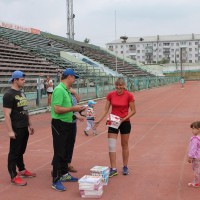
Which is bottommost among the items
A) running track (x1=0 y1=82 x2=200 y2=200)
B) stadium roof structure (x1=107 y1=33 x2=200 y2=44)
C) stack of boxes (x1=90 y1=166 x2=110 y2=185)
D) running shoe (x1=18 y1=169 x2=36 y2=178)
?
running track (x1=0 y1=82 x2=200 y2=200)

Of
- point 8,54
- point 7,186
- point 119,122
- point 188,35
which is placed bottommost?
point 7,186

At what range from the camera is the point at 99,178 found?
5520 mm

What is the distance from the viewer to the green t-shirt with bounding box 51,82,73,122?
5633 millimetres

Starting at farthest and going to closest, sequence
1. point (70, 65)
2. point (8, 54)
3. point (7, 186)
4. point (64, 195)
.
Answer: point (70, 65)
point (8, 54)
point (7, 186)
point (64, 195)

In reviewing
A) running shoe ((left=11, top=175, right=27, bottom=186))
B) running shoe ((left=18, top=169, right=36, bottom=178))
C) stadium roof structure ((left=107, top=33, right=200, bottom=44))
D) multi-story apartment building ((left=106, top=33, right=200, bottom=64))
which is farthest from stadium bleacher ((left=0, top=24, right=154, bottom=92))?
stadium roof structure ((left=107, top=33, right=200, bottom=44))

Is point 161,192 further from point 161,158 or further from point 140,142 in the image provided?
point 140,142

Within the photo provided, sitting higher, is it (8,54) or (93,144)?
(8,54)

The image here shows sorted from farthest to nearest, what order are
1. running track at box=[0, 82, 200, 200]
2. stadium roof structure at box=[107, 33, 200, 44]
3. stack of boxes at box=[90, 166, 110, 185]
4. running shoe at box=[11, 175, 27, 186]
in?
stadium roof structure at box=[107, 33, 200, 44] < running shoe at box=[11, 175, 27, 186] < stack of boxes at box=[90, 166, 110, 185] < running track at box=[0, 82, 200, 200]

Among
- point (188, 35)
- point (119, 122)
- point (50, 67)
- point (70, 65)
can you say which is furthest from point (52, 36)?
point (188, 35)

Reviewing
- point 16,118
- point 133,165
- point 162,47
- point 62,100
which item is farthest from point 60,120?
point 162,47

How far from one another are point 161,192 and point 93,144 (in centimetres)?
419

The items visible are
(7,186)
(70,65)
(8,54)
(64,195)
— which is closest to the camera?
(64,195)

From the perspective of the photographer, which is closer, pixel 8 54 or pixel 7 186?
pixel 7 186

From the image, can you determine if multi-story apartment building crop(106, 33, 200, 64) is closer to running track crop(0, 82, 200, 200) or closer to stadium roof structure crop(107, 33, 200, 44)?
stadium roof structure crop(107, 33, 200, 44)
